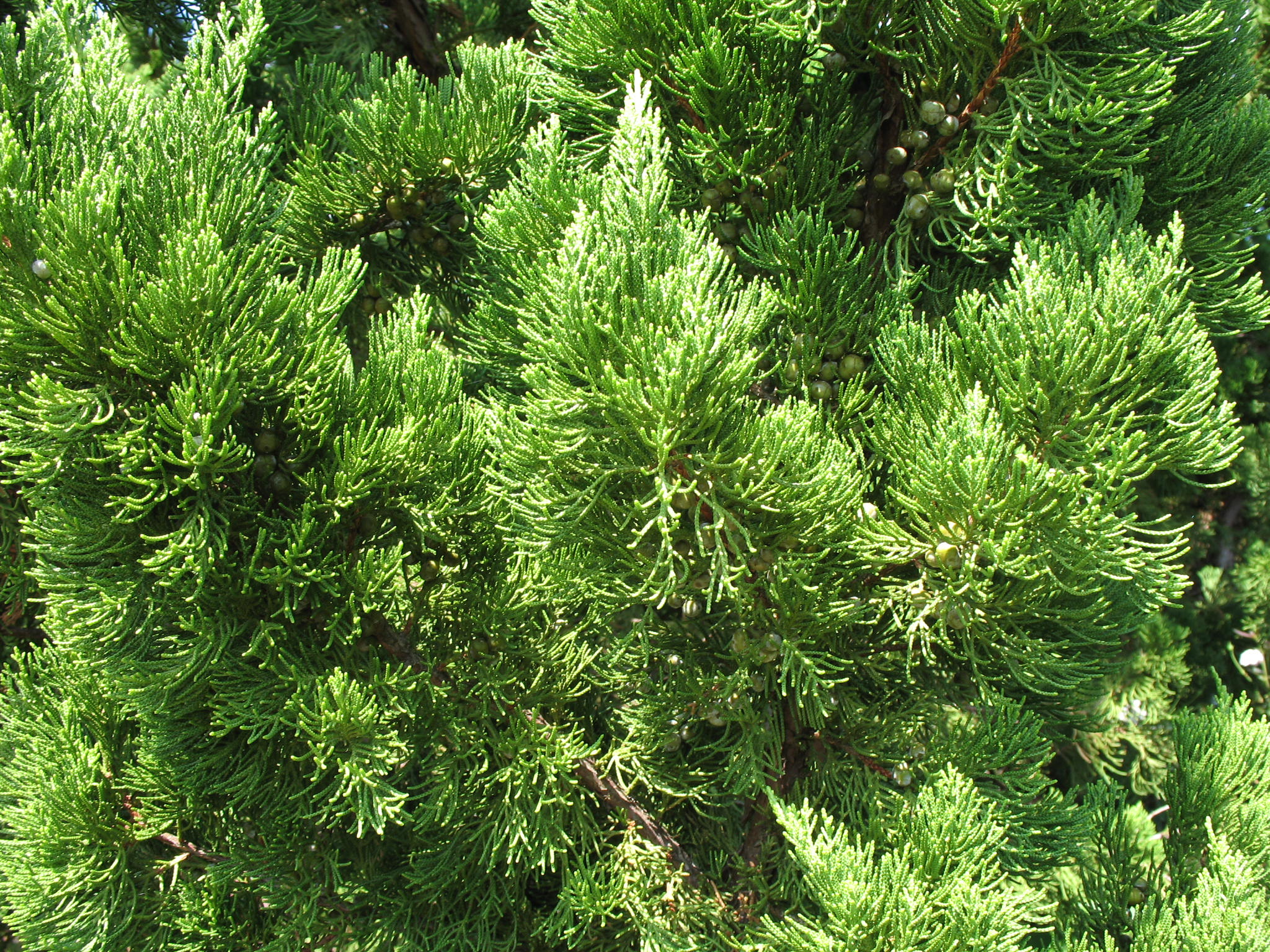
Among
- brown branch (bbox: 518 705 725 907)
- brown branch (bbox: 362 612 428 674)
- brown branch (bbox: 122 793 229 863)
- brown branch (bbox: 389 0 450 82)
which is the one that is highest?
brown branch (bbox: 389 0 450 82)

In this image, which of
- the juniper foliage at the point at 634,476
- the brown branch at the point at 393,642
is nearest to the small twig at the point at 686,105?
the juniper foliage at the point at 634,476

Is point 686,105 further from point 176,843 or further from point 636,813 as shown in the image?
point 176,843

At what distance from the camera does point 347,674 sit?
1.26 m

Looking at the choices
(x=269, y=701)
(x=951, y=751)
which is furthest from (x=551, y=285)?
(x=951, y=751)

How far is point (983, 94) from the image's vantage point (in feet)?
4.22

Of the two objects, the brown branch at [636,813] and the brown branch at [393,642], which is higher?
the brown branch at [393,642]

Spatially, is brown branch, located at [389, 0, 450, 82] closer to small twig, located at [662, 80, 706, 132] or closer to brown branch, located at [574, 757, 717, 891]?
small twig, located at [662, 80, 706, 132]

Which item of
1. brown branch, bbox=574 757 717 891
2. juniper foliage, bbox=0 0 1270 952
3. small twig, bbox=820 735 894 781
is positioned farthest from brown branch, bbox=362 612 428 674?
small twig, bbox=820 735 894 781

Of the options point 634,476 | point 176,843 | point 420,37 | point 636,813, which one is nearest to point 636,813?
point 636,813

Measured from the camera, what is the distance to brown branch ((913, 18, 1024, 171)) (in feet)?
4.04

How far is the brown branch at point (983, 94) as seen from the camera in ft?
4.04

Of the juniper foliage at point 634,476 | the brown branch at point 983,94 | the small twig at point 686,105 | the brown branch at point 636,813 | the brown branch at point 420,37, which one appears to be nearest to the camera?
the juniper foliage at point 634,476

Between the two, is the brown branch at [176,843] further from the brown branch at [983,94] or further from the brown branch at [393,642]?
the brown branch at [983,94]

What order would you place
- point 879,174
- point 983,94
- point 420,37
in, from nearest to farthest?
point 983,94 → point 879,174 → point 420,37
